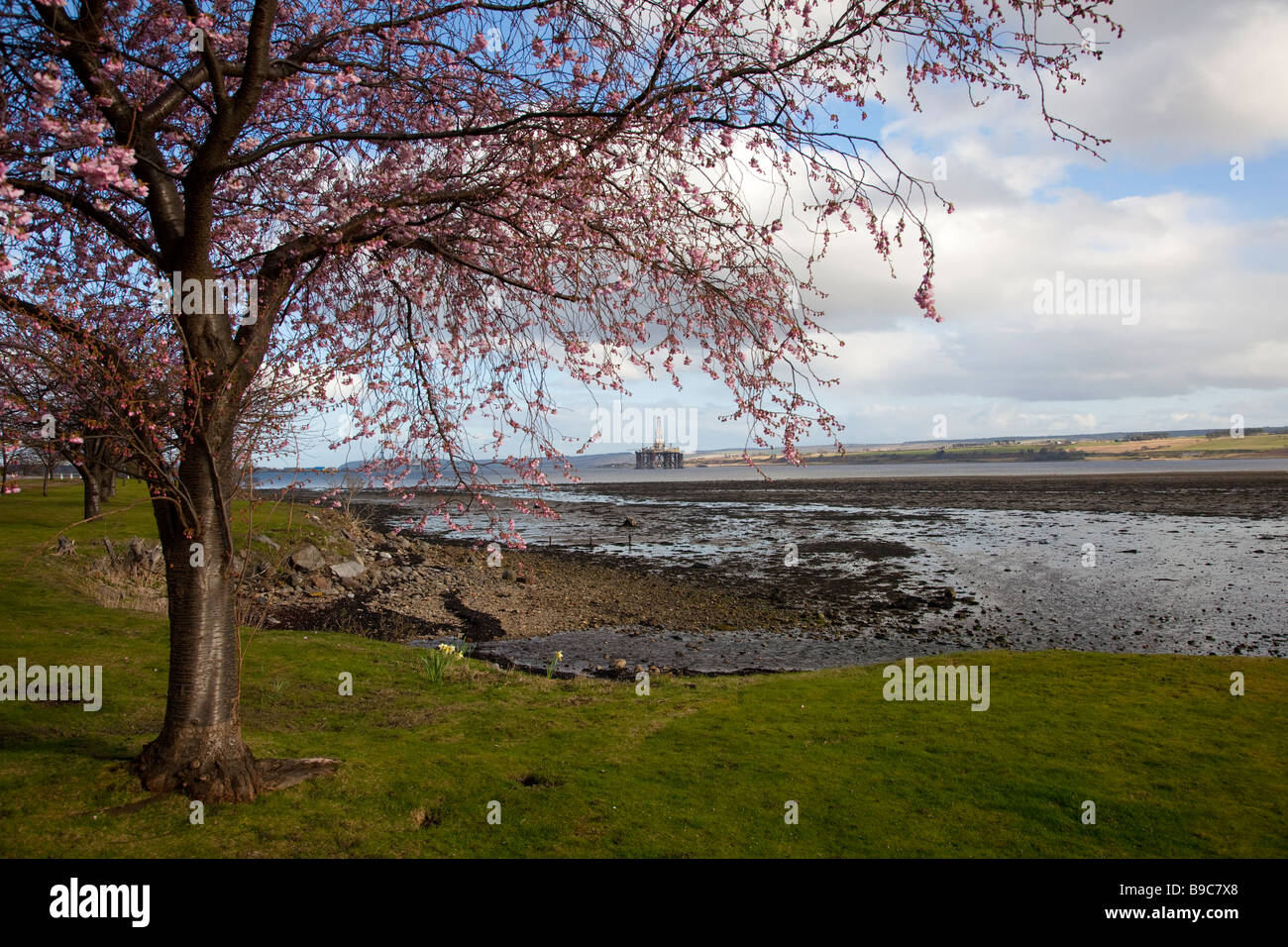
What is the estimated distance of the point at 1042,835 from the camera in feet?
20.2

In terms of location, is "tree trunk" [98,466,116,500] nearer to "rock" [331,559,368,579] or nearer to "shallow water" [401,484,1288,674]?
"rock" [331,559,368,579]

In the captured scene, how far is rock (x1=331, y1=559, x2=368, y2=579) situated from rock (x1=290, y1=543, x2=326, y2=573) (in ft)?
1.59

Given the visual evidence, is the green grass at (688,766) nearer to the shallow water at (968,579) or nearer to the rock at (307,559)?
the shallow water at (968,579)

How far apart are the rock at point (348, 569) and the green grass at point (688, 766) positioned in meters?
13.1

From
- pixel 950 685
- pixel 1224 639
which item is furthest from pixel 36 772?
pixel 1224 639

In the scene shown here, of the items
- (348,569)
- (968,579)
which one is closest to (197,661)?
(348,569)

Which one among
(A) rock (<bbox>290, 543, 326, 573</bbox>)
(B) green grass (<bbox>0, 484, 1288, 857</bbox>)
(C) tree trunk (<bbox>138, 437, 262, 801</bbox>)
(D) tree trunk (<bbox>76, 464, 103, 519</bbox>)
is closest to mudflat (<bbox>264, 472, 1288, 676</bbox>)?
(A) rock (<bbox>290, 543, 326, 573</bbox>)

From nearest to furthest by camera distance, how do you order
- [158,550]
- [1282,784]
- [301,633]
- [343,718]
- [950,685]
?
1. [1282,784]
2. [343,718]
3. [950,685]
4. [301,633]
5. [158,550]

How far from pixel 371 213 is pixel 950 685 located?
9.77 meters

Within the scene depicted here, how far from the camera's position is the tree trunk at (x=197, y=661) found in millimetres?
6324

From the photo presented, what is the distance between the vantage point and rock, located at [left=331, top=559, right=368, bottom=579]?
2514 cm
